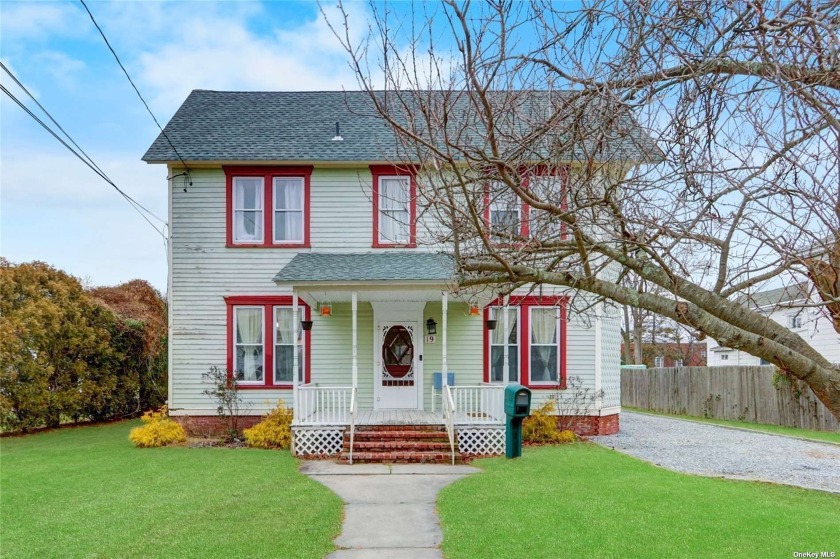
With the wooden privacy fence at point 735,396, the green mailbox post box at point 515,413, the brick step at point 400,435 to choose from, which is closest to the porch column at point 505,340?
the green mailbox post box at point 515,413

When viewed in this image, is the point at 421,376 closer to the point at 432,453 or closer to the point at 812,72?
the point at 432,453

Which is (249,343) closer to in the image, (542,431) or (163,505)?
(163,505)

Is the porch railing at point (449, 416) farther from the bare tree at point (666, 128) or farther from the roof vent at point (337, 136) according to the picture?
the bare tree at point (666, 128)

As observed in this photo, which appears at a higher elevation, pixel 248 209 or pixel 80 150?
pixel 80 150

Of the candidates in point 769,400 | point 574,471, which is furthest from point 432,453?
point 769,400

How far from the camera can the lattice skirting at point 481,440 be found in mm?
11812

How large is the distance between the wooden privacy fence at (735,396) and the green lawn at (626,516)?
753 cm

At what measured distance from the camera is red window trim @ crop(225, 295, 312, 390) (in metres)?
13.7

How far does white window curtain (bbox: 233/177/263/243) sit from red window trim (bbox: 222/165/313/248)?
10cm

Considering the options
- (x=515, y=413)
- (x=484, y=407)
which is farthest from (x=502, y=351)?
(x=515, y=413)

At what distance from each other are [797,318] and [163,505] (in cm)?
713

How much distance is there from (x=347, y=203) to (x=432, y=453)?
5999mm

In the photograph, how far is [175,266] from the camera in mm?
13805

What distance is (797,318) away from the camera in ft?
10.8
